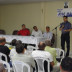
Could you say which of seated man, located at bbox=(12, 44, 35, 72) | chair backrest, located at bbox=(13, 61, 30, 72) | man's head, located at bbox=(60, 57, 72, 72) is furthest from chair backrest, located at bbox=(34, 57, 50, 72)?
man's head, located at bbox=(60, 57, 72, 72)

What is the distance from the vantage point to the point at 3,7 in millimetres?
9008

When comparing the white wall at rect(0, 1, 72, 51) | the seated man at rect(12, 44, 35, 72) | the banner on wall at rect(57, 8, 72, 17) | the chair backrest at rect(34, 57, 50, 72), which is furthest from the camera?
the white wall at rect(0, 1, 72, 51)

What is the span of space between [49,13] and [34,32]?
115 centimetres

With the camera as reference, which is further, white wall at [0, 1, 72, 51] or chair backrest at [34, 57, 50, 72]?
white wall at [0, 1, 72, 51]

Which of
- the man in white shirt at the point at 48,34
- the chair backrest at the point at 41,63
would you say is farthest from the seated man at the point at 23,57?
the man in white shirt at the point at 48,34

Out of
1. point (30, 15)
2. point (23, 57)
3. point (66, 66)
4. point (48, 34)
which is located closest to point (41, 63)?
point (23, 57)

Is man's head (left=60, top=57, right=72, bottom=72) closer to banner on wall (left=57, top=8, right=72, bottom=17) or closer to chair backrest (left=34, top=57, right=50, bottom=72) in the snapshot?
chair backrest (left=34, top=57, right=50, bottom=72)

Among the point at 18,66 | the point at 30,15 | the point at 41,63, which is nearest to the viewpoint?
the point at 18,66

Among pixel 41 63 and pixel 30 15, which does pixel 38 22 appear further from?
pixel 41 63

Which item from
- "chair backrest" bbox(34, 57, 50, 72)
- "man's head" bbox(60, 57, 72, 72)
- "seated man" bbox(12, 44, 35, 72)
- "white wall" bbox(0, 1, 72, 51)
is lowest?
"chair backrest" bbox(34, 57, 50, 72)

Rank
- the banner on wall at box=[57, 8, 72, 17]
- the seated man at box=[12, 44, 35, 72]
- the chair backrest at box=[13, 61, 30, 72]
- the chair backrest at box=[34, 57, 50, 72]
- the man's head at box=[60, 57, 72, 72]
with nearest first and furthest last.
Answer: the man's head at box=[60, 57, 72, 72] < the chair backrest at box=[13, 61, 30, 72] < the seated man at box=[12, 44, 35, 72] < the chair backrest at box=[34, 57, 50, 72] < the banner on wall at box=[57, 8, 72, 17]

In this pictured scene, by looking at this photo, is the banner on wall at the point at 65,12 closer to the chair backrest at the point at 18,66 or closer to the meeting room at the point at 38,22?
the meeting room at the point at 38,22

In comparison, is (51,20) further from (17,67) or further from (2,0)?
(17,67)

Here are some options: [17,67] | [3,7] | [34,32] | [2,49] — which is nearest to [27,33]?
[34,32]
